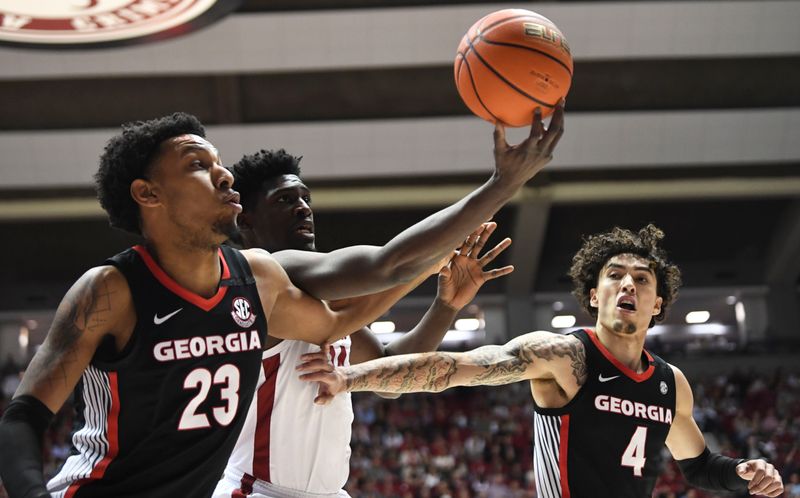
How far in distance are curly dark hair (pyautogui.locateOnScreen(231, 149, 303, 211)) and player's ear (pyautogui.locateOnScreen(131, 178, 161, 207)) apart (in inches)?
52.5

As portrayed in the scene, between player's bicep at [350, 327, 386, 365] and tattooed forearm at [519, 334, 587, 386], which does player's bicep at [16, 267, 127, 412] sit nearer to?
player's bicep at [350, 327, 386, 365]

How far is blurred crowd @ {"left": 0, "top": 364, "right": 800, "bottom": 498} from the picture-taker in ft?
49.9

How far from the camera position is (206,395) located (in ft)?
9.61

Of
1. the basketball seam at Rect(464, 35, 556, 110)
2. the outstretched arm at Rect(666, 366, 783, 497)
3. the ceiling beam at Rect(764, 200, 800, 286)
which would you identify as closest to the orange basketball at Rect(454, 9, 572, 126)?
the basketball seam at Rect(464, 35, 556, 110)

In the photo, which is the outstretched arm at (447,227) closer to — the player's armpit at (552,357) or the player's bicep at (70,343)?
the player's bicep at (70,343)

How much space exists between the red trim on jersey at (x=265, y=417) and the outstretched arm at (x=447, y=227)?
2.70 feet

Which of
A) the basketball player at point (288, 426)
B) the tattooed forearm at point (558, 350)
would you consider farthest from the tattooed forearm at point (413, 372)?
the tattooed forearm at point (558, 350)

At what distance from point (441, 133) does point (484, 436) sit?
637 centimetres

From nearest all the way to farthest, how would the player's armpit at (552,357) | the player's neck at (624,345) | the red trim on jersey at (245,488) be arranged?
the red trim on jersey at (245,488) → the player's armpit at (552,357) → the player's neck at (624,345)

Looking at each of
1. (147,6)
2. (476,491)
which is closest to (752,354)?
(476,491)

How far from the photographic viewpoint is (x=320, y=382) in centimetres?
371

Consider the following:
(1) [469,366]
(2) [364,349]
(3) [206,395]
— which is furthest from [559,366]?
(3) [206,395]

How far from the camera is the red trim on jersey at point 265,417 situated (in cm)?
394

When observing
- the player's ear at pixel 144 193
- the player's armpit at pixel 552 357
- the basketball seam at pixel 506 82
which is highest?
the basketball seam at pixel 506 82
